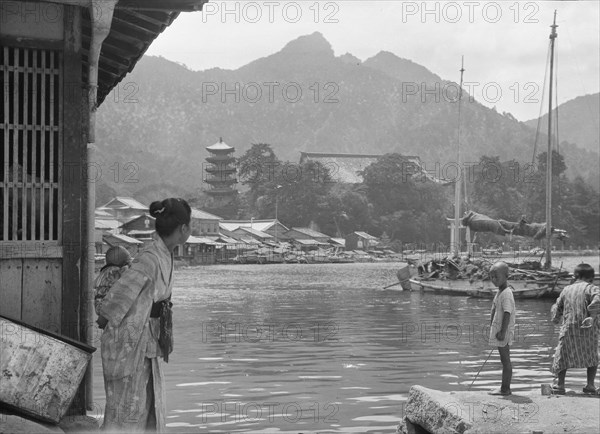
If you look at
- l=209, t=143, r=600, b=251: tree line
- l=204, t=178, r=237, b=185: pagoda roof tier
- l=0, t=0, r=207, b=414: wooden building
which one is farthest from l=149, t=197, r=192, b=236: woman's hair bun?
l=204, t=178, r=237, b=185: pagoda roof tier

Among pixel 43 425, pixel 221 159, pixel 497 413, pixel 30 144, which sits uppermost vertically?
pixel 221 159

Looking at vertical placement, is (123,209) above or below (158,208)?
above

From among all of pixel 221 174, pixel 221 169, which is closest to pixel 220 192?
pixel 221 174

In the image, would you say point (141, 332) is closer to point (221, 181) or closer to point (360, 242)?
point (360, 242)

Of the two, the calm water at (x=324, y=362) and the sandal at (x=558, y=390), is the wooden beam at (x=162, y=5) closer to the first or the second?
the calm water at (x=324, y=362)

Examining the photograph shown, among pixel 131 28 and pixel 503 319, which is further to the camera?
pixel 503 319

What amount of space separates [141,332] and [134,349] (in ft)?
0.33

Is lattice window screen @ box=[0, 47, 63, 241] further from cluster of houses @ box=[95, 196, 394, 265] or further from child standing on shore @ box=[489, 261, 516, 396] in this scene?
cluster of houses @ box=[95, 196, 394, 265]

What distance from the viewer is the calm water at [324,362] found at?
9781mm

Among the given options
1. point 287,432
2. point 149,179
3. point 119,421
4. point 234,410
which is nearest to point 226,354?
point 234,410

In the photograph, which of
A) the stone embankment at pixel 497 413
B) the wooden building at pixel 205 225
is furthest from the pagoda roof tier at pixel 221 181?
the stone embankment at pixel 497 413

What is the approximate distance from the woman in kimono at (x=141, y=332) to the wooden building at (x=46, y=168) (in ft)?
5.18

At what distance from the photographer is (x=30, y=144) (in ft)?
20.7

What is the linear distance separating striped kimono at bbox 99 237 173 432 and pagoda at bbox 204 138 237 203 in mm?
100441
